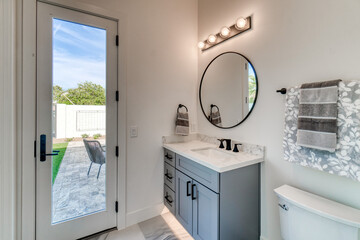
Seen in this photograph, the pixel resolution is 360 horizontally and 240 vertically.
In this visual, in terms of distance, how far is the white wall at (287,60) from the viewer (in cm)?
107

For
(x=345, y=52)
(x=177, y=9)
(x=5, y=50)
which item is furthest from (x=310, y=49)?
(x=5, y=50)

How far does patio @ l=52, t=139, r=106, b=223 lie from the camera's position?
156 centimetres

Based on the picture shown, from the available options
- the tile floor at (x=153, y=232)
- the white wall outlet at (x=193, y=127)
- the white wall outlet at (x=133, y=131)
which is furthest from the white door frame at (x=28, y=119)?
the white wall outlet at (x=193, y=127)

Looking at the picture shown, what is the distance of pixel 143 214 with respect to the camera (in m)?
1.96

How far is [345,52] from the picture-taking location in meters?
1.07

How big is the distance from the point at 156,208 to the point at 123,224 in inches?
16.3

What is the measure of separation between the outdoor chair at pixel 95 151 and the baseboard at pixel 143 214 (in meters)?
0.73

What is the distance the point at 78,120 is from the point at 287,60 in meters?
2.03

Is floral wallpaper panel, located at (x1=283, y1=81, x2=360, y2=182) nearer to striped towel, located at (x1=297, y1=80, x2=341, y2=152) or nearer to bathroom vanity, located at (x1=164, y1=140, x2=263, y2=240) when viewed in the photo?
striped towel, located at (x1=297, y1=80, x2=341, y2=152)

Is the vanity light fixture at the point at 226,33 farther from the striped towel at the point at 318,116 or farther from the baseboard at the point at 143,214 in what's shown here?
the baseboard at the point at 143,214

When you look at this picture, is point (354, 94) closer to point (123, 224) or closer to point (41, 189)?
point (123, 224)

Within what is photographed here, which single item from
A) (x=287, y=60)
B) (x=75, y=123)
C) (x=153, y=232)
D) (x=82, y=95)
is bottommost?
(x=153, y=232)

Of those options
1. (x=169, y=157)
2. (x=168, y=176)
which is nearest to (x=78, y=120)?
(x=169, y=157)

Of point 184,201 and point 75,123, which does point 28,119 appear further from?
point 184,201
